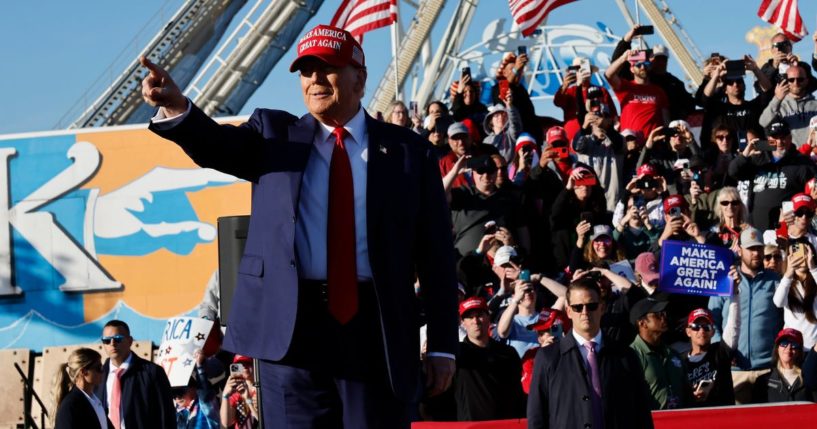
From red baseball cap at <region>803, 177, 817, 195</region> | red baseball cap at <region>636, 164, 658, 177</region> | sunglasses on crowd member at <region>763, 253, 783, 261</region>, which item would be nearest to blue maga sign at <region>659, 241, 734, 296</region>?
sunglasses on crowd member at <region>763, 253, 783, 261</region>

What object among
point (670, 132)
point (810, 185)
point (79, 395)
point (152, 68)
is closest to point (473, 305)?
point (79, 395)

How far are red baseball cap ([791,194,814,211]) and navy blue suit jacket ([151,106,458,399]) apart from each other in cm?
754

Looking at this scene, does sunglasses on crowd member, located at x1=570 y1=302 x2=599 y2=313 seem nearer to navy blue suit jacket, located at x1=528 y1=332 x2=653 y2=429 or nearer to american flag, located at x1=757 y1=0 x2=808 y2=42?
navy blue suit jacket, located at x1=528 y1=332 x2=653 y2=429

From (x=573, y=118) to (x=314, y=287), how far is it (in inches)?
425

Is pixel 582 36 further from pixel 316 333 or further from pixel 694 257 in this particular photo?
pixel 316 333

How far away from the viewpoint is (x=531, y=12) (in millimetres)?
17500

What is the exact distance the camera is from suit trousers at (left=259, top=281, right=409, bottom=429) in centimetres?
398

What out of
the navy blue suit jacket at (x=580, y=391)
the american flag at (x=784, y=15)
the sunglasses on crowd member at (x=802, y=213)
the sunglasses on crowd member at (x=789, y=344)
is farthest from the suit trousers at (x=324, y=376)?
the american flag at (x=784, y=15)

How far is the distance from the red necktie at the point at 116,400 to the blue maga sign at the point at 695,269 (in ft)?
13.1

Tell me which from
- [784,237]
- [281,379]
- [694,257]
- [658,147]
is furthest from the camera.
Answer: [658,147]

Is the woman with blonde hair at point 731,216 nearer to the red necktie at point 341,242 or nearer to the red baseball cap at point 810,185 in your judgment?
the red baseball cap at point 810,185

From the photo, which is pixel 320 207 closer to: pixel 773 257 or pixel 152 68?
pixel 152 68

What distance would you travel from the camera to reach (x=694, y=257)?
10039 mm

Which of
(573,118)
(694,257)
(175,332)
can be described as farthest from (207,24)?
(694,257)
